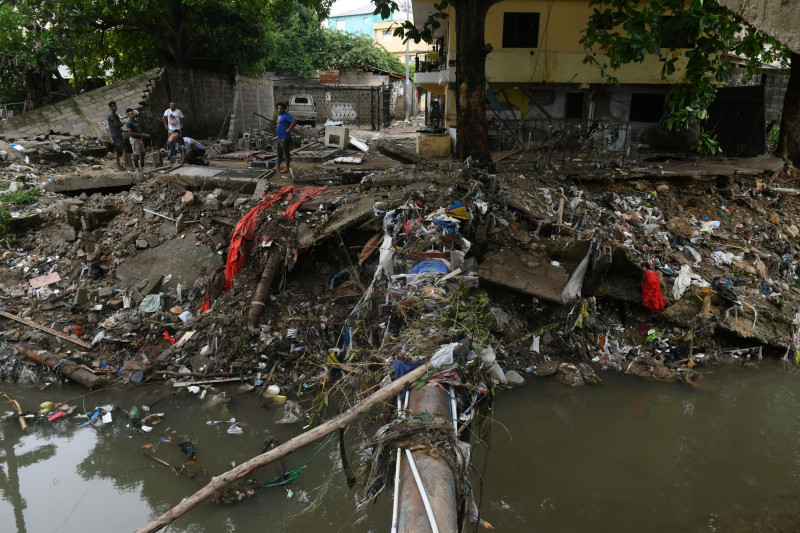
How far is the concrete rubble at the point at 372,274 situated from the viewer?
634 cm

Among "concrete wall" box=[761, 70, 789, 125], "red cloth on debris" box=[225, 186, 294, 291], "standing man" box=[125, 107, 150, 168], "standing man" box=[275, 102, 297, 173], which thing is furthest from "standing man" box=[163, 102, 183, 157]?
"concrete wall" box=[761, 70, 789, 125]

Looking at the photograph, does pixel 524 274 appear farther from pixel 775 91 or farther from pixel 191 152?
pixel 775 91

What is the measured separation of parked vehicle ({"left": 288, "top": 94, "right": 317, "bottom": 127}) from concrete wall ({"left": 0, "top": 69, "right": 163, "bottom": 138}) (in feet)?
17.7

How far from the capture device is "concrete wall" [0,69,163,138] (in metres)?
14.3

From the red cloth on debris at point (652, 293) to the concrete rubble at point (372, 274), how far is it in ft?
0.09

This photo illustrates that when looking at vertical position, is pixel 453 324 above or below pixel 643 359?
above

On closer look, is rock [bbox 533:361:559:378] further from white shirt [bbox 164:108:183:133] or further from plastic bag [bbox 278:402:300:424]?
white shirt [bbox 164:108:183:133]

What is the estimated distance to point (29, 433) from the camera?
516 cm

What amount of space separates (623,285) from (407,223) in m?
3.17

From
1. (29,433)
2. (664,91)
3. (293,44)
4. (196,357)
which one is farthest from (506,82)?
(293,44)

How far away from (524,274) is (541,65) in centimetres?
837

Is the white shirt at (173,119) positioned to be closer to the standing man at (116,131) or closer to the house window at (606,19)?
the standing man at (116,131)

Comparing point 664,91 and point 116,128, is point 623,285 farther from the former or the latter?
point 116,128

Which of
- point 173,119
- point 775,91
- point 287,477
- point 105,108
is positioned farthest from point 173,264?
point 775,91
